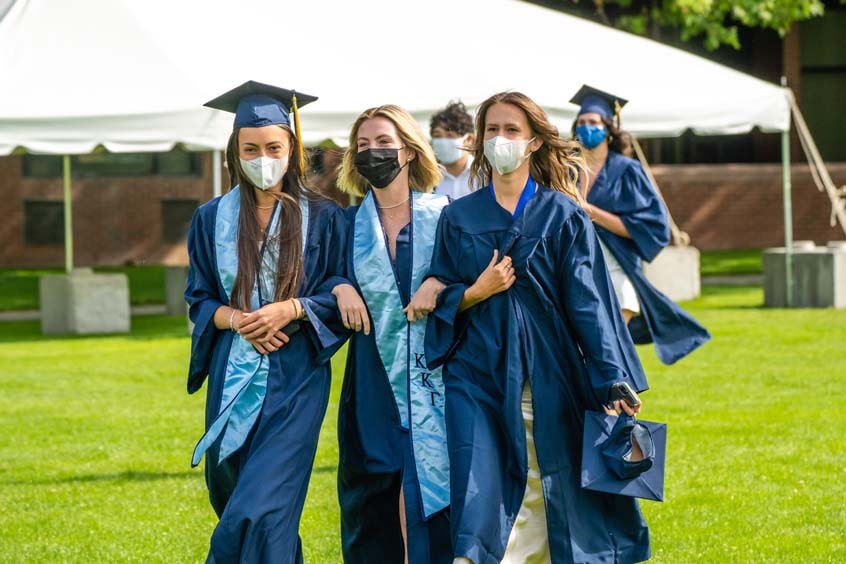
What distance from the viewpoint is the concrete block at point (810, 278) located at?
17.3 metres

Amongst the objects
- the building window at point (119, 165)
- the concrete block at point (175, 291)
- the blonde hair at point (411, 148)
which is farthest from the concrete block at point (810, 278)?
the building window at point (119, 165)

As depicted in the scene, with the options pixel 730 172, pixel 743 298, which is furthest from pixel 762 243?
pixel 743 298

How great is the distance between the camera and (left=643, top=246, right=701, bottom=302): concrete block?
18.8m

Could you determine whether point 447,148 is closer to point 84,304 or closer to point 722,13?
point 84,304

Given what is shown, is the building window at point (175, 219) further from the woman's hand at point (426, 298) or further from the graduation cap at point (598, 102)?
the woman's hand at point (426, 298)

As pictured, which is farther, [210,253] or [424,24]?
[424,24]

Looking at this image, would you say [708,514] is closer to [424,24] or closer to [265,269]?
[265,269]

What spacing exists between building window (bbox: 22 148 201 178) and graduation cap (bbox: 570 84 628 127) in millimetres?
19011

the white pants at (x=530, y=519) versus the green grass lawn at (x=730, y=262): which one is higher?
the white pants at (x=530, y=519)

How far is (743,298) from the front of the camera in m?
19.0

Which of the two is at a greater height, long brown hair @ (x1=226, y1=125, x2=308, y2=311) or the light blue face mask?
the light blue face mask

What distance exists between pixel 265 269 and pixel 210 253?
22 centimetres

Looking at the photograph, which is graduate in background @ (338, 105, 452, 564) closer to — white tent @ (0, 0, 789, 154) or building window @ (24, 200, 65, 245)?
white tent @ (0, 0, 789, 154)

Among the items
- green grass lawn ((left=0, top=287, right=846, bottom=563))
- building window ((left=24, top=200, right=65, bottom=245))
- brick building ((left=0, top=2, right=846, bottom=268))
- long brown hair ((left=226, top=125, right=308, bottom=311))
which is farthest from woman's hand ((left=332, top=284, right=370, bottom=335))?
building window ((left=24, top=200, right=65, bottom=245))
